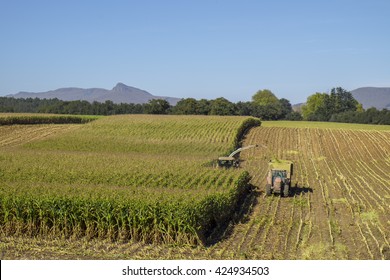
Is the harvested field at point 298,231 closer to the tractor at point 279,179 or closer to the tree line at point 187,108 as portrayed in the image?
the tractor at point 279,179

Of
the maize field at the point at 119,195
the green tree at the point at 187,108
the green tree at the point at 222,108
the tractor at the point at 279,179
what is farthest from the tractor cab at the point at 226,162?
the green tree at the point at 187,108

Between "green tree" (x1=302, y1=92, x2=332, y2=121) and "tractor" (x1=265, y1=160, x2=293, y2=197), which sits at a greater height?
"green tree" (x1=302, y1=92, x2=332, y2=121)

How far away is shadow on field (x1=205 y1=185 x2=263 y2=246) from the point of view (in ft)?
52.3

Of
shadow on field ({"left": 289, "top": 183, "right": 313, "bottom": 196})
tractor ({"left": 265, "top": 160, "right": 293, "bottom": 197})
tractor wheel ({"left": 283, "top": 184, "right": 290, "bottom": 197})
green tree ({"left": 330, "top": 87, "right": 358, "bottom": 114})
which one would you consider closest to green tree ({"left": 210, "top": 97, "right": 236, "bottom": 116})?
green tree ({"left": 330, "top": 87, "right": 358, "bottom": 114})

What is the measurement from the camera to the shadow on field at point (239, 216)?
52.3 ft

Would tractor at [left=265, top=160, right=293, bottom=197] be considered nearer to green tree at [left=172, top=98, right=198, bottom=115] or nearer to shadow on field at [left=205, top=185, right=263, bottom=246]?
shadow on field at [left=205, top=185, right=263, bottom=246]

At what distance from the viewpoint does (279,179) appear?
23.2 meters

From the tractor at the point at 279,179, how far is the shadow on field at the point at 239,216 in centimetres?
88

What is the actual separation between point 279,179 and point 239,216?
15.5 ft

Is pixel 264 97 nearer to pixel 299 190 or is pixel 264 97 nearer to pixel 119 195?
pixel 299 190

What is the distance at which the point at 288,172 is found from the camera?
939 inches

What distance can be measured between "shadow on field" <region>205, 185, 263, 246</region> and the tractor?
0.88m

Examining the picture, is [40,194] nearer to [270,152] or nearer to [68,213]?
[68,213]

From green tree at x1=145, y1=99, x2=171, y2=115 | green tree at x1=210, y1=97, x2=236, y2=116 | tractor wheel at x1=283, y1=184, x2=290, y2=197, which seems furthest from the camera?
green tree at x1=145, y1=99, x2=171, y2=115
